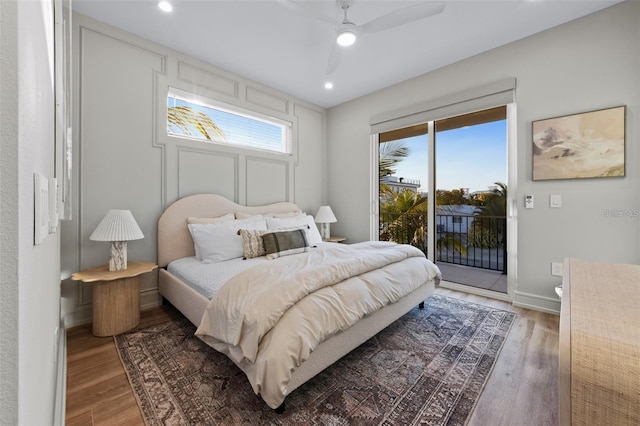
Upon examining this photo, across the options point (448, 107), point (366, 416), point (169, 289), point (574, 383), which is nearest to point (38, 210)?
point (574, 383)

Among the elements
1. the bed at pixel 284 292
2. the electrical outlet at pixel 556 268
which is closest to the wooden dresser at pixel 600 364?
the bed at pixel 284 292

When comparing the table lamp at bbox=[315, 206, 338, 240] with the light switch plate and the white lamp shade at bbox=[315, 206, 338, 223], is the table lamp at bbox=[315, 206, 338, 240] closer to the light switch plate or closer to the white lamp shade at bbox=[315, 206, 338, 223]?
the white lamp shade at bbox=[315, 206, 338, 223]

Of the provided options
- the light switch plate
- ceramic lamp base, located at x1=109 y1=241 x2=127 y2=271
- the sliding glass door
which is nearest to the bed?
ceramic lamp base, located at x1=109 y1=241 x2=127 y2=271

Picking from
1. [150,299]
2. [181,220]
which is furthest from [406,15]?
[150,299]

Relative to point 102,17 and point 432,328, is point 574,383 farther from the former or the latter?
point 102,17

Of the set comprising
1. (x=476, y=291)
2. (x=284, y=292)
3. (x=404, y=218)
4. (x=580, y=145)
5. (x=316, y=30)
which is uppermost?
(x=316, y=30)

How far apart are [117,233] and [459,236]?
4.29 m

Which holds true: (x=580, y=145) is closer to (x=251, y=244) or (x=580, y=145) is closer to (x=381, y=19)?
(x=381, y=19)

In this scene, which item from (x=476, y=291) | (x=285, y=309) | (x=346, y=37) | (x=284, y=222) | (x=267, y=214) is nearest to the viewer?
(x=285, y=309)

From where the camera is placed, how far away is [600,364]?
0.43 metres

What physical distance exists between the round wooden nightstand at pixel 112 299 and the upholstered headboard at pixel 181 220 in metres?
0.51

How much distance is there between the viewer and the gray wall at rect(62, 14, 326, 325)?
101 inches

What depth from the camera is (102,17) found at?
2.59 meters

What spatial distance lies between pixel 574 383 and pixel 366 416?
1355mm
